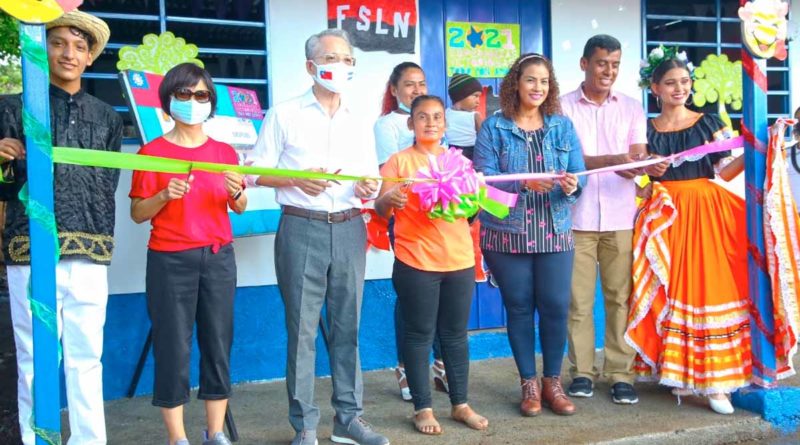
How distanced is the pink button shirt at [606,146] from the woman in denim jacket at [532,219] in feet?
1.15

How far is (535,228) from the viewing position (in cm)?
431

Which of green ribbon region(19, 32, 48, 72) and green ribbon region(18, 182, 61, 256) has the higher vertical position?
green ribbon region(19, 32, 48, 72)

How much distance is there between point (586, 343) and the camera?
15.6 feet

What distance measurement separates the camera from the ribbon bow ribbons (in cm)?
378

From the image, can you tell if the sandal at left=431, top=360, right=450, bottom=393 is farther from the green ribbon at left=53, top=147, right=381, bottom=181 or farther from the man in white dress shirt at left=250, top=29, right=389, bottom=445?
the green ribbon at left=53, top=147, right=381, bottom=181

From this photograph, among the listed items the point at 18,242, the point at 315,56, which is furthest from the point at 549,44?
the point at 18,242

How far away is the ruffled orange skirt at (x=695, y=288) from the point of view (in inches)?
178

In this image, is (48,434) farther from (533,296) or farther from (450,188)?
(533,296)

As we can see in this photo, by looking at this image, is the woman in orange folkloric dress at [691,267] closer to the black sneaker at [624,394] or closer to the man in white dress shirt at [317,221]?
the black sneaker at [624,394]

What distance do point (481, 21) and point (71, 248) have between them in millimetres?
3439

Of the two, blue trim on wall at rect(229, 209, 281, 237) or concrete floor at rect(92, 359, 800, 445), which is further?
blue trim on wall at rect(229, 209, 281, 237)

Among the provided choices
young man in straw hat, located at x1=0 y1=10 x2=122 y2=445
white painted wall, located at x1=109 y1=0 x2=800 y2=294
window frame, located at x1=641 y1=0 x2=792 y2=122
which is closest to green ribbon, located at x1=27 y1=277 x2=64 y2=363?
young man in straw hat, located at x1=0 y1=10 x2=122 y2=445

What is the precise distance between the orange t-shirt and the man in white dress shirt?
23cm

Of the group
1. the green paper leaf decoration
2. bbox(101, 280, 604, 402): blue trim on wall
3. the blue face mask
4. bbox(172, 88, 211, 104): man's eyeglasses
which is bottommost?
bbox(101, 280, 604, 402): blue trim on wall
